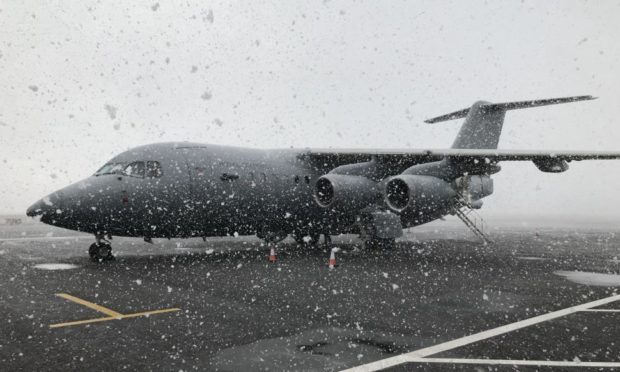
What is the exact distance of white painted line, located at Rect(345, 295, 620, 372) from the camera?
187 inches

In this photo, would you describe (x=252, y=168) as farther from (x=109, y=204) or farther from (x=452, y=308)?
(x=452, y=308)

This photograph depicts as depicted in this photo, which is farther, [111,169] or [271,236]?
[271,236]

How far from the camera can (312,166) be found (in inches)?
705

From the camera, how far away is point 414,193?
52.1 feet

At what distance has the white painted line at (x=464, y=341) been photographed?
4.76 meters

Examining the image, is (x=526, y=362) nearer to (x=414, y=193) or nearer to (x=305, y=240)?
(x=414, y=193)

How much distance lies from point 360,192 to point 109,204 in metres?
8.06

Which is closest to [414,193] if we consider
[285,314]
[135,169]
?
[135,169]

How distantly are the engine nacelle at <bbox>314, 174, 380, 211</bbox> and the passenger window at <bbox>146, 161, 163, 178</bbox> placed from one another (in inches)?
209

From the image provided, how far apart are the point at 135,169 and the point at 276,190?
15.7 feet

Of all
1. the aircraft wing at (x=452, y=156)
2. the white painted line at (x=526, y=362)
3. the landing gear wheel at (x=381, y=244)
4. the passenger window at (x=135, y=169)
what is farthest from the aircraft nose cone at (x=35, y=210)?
the landing gear wheel at (x=381, y=244)

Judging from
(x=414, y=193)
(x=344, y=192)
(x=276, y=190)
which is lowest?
(x=414, y=193)

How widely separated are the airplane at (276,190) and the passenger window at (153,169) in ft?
0.09

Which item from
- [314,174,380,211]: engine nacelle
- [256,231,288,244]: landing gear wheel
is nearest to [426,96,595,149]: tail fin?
[314,174,380,211]: engine nacelle
